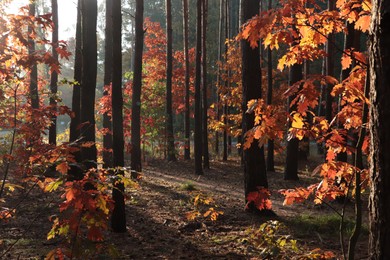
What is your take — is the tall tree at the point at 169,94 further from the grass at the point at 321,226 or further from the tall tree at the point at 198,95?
the grass at the point at 321,226

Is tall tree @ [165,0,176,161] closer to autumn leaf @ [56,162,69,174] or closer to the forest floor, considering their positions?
the forest floor

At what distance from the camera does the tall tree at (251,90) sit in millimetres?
7812

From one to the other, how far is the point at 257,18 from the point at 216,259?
3.67m

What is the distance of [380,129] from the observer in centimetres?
201

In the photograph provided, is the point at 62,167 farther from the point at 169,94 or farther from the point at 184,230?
the point at 169,94

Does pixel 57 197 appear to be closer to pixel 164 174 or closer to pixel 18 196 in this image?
pixel 18 196

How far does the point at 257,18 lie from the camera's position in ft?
10.7

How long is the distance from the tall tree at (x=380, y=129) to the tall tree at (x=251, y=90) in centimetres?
570

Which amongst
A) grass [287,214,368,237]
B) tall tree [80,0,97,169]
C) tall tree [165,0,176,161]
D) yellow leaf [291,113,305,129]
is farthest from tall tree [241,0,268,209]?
tall tree [165,0,176,161]

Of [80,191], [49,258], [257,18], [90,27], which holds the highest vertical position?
[90,27]

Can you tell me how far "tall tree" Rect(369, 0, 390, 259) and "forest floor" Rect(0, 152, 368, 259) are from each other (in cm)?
135

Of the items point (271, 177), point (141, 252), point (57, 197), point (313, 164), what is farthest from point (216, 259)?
point (313, 164)

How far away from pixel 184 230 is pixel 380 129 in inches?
A: 217

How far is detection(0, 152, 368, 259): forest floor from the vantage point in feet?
18.2
